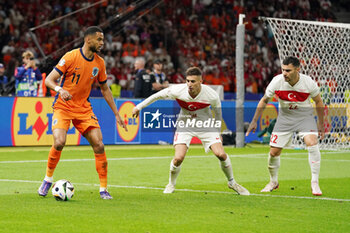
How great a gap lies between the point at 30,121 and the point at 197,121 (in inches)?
379

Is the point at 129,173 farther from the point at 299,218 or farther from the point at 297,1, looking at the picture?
the point at 297,1

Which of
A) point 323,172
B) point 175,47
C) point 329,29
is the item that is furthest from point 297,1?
→ point 323,172

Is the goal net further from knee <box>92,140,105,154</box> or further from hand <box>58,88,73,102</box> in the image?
hand <box>58,88,73,102</box>

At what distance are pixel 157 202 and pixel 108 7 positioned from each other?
2064 centimetres

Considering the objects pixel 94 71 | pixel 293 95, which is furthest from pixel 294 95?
pixel 94 71

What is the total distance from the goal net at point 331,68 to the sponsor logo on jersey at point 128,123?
482cm

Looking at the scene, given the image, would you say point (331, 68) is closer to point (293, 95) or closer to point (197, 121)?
point (293, 95)

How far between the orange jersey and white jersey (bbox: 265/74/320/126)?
2.78 metres

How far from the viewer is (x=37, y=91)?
20.3 m

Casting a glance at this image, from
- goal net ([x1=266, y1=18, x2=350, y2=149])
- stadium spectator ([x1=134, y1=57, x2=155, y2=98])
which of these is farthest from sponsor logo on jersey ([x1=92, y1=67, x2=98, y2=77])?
goal net ([x1=266, y1=18, x2=350, y2=149])

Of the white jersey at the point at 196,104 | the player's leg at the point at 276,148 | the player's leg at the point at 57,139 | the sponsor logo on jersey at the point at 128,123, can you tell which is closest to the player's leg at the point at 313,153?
the player's leg at the point at 276,148

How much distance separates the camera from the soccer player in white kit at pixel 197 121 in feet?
31.9

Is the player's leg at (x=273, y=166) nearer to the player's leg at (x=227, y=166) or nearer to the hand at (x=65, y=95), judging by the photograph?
the player's leg at (x=227, y=166)

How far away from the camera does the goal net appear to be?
20641mm
